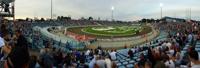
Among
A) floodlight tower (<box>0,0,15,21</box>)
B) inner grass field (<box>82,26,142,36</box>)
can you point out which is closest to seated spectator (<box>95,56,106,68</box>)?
floodlight tower (<box>0,0,15,21</box>)

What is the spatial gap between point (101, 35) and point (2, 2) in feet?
146

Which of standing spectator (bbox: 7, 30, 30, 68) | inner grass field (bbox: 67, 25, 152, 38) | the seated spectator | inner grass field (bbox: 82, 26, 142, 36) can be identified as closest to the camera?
standing spectator (bbox: 7, 30, 30, 68)

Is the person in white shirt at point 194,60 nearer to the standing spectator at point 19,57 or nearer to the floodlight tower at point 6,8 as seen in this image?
the standing spectator at point 19,57

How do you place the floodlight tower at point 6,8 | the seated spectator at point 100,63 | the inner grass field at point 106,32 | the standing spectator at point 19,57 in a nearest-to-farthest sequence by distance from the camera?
the standing spectator at point 19,57, the seated spectator at point 100,63, the floodlight tower at point 6,8, the inner grass field at point 106,32

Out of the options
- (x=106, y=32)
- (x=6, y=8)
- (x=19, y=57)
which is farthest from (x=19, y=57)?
(x=106, y=32)

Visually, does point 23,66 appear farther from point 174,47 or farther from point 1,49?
point 174,47

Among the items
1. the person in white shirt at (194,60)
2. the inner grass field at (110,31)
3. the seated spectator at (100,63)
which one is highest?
the person in white shirt at (194,60)

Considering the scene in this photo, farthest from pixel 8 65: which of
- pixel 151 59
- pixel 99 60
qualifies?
pixel 99 60

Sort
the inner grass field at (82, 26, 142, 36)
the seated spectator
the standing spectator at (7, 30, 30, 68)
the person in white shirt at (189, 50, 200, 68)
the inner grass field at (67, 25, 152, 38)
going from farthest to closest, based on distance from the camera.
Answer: the inner grass field at (82, 26, 142, 36) < the inner grass field at (67, 25, 152, 38) < the seated spectator < the standing spectator at (7, 30, 30, 68) < the person in white shirt at (189, 50, 200, 68)

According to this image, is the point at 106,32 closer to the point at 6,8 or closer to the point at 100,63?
the point at 6,8

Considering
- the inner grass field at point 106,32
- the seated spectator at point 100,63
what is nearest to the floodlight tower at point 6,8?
the seated spectator at point 100,63

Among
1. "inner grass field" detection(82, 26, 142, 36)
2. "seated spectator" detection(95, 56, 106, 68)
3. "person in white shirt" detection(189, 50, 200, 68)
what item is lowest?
"inner grass field" detection(82, 26, 142, 36)

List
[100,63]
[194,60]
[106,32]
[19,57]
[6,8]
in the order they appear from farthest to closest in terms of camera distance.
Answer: [106,32] < [6,8] < [100,63] < [19,57] < [194,60]

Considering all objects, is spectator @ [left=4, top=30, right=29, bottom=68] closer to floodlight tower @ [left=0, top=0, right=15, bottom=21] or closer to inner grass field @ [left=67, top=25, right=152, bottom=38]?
floodlight tower @ [left=0, top=0, right=15, bottom=21]
